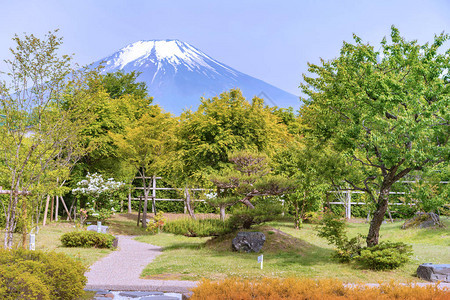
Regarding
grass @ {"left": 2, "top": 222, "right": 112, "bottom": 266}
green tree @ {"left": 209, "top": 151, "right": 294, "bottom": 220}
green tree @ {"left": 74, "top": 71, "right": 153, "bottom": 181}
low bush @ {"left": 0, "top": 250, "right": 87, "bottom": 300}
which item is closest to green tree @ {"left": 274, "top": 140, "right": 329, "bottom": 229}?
green tree @ {"left": 209, "top": 151, "right": 294, "bottom": 220}

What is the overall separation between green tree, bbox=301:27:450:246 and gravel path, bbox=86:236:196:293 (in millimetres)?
4972

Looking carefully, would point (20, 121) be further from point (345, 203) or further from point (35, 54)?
point (345, 203)

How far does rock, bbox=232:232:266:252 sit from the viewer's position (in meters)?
12.4

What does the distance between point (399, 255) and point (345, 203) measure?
15.5m

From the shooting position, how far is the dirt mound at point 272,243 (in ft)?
41.0

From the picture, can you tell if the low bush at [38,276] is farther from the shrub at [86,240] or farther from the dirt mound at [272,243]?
the shrub at [86,240]

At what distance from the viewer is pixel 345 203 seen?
25047 mm

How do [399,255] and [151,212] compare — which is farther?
[151,212]

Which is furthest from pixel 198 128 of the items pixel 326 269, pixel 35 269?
pixel 35 269

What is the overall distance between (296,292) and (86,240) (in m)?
9.75

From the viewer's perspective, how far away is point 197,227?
13055 mm

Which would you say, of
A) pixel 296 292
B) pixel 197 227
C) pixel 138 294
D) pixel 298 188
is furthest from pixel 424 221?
pixel 138 294

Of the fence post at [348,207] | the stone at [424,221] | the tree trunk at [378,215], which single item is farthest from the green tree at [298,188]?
the tree trunk at [378,215]

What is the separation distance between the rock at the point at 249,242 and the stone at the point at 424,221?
9633 millimetres
